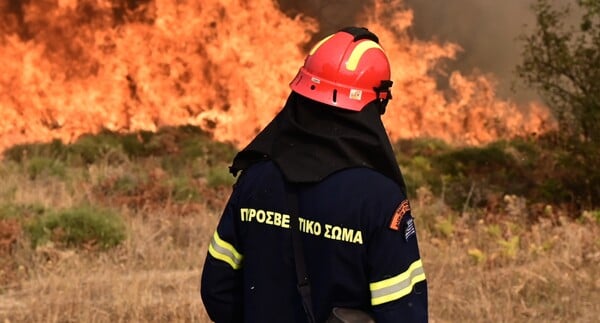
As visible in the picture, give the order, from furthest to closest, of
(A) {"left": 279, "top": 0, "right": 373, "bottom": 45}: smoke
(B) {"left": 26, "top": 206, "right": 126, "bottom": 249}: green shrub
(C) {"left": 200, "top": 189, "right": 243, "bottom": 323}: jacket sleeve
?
(A) {"left": 279, "top": 0, "right": 373, "bottom": 45}: smoke
(B) {"left": 26, "top": 206, "right": 126, "bottom": 249}: green shrub
(C) {"left": 200, "top": 189, "right": 243, "bottom": 323}: jacket sleeve

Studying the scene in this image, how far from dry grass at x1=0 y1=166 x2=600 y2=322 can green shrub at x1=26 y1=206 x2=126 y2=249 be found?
0.16 metres

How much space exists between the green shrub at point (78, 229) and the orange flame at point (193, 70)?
23.9 ft

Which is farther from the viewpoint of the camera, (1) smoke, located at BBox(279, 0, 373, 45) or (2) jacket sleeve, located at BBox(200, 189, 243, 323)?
(1) smoke, located at BBox(279, 0, 373, 45)

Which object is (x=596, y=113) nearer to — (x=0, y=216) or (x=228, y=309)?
(x=0, y=216)

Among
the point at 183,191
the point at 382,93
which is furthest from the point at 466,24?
the point at 382,93

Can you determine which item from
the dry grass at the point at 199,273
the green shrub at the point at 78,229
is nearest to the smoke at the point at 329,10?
the dry grass at the point at 199,273

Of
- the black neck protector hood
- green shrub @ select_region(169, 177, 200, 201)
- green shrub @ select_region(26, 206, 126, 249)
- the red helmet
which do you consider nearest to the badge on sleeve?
the black neck protector hood

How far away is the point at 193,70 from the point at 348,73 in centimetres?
1410

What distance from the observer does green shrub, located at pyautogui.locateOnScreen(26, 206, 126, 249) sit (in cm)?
752

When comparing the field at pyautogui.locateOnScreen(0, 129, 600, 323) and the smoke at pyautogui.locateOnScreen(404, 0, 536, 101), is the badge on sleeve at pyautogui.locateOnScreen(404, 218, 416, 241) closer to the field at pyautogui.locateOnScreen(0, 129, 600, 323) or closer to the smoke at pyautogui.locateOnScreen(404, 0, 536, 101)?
the field at pyautogui.locateOnScreen(0, 129, 600, 323)

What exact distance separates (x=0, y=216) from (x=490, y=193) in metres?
6.09

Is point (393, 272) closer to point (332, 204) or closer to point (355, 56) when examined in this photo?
point (332, 204)

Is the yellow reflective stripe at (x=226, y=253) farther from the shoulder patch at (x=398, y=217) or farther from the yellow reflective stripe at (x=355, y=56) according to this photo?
the yellow reflective stripe at (x=355, y=56)

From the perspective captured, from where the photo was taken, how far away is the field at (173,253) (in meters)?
5.76
